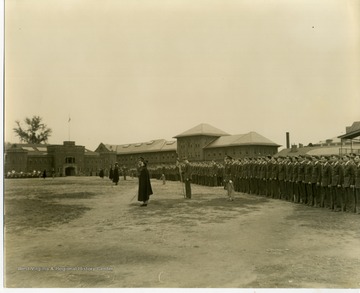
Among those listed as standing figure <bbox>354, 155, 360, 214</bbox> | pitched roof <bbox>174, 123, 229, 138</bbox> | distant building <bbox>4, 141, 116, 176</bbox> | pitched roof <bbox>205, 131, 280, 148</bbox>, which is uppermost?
pitched roof <bbox>174, 123, 229, 138</bbox>

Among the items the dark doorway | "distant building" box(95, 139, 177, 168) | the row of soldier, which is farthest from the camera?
"distant building" box(95, 139, 177, 168)

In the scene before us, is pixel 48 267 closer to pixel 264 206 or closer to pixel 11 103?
pixel 11 103

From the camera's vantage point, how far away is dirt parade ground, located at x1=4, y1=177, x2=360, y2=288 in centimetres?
565

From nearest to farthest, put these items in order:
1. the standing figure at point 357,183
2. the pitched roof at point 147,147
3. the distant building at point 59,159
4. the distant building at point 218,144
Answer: the standing figure at point 357,183
the distant building at point 218,144
the distant building at point 59,159
the pitched roof at point 147,147

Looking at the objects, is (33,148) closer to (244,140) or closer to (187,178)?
(244,140)

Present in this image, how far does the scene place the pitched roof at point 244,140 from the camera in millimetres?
59406

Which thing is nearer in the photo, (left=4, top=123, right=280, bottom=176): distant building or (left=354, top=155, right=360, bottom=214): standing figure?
(left=354, top=155, right=360, bottom=214): standing figure

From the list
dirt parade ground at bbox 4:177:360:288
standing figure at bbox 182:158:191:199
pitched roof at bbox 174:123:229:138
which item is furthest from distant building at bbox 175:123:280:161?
dirt parade ground at bbox 4:177:360:288

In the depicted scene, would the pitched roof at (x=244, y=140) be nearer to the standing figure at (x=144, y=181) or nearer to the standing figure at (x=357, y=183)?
the standing figure at (x=144, y=181)

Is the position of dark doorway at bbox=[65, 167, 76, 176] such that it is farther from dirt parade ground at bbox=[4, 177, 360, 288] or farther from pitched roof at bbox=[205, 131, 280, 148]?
dirt parade ground at bbox=[4, 177, 360, 288]

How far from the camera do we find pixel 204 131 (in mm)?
67625

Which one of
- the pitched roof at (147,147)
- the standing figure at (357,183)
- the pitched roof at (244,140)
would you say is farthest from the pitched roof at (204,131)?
the standing figure at (357,183)

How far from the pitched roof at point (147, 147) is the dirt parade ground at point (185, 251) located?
217ft

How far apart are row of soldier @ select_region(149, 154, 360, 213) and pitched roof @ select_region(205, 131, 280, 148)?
132 ft
